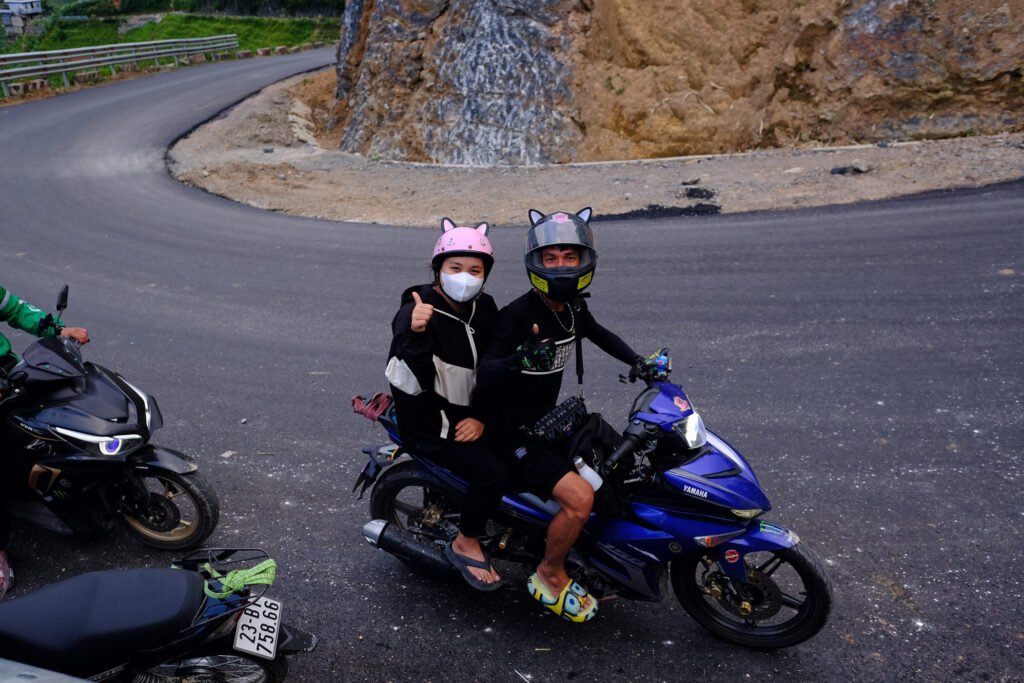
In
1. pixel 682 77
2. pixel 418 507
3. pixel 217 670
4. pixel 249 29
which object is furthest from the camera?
pixel 249 29

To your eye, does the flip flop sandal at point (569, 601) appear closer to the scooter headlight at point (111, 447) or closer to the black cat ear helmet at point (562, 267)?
the black cat ear helmet at point (562, 267)

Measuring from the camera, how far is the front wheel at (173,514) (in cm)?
464

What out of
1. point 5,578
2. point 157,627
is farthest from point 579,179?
point 157,627

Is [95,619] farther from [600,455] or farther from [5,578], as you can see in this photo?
[600,455]

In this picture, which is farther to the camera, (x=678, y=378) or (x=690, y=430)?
(x=678, y=378)

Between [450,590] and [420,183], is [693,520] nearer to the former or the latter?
[450,590]

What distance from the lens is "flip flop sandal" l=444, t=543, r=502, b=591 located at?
4.11 metres

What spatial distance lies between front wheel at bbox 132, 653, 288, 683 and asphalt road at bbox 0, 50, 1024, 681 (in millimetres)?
412

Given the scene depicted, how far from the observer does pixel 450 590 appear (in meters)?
4.49

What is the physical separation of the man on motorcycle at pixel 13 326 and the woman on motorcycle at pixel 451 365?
8.20ft

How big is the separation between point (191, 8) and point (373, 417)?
187 feet

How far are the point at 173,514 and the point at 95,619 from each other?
1.84 meters

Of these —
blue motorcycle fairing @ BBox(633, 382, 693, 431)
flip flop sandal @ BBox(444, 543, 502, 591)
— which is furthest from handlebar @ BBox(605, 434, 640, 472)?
flip flop sandal @ BBox(444, 543, 502, 591)

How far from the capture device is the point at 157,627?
3.07m
